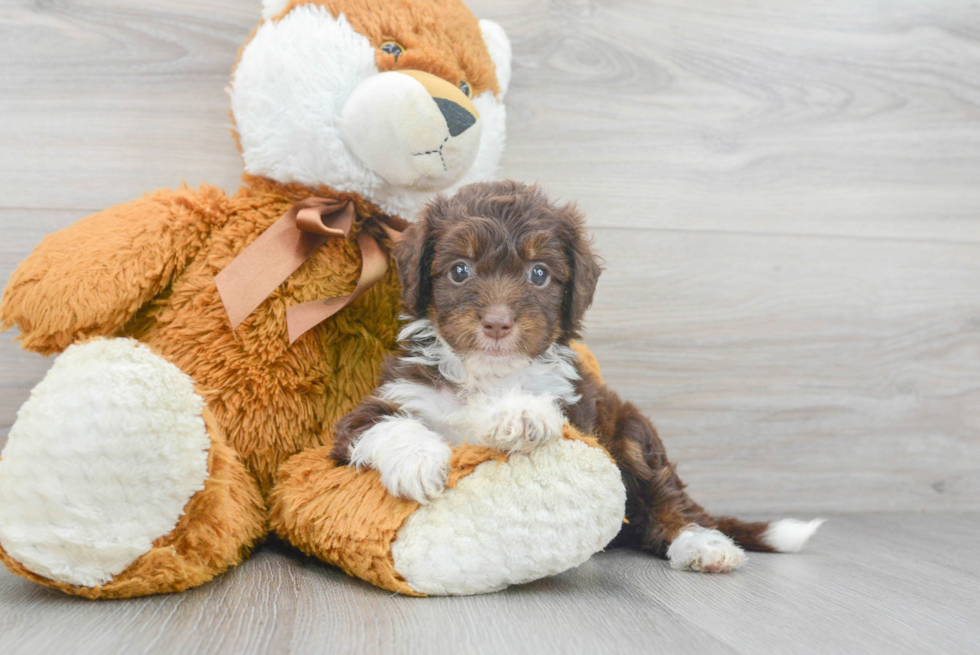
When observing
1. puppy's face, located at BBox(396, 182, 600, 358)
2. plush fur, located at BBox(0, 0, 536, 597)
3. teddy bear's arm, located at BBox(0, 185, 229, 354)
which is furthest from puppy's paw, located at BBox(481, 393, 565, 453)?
teddy bear's arm, located at BBox(0, 185, 229, 354)

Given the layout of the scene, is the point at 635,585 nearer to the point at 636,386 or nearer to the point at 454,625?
the point at 454,625

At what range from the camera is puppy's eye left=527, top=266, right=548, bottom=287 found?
1.53 m

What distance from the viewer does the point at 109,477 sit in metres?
1.22

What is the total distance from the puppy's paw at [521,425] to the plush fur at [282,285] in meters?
0.47

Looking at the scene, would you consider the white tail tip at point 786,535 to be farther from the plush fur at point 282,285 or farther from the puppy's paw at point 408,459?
the plush fur at point 282,285

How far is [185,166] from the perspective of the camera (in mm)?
2154

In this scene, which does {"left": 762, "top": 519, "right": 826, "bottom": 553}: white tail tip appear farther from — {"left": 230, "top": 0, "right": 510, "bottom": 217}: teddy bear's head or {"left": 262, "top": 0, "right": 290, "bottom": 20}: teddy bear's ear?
{"left": 262, "top": 0, "right": 290, "bottom": 20}: teddy bear's ear

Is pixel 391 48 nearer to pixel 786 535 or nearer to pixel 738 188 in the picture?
pixel 738 188

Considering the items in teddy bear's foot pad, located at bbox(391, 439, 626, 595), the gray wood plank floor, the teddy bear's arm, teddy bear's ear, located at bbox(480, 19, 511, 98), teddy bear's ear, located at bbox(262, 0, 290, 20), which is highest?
teddy bear's ear, located at bbox(262, 0, 290, 20)

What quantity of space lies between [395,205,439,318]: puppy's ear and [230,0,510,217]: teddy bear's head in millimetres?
164

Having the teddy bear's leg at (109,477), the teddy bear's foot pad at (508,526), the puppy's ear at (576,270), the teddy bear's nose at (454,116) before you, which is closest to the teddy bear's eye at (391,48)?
the teddy bear's nose at (454,116)

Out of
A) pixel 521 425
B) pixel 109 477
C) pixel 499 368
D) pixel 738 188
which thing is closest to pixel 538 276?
pixel 499 368

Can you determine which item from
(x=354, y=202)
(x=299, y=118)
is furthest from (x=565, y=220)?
(x=299, y=118)

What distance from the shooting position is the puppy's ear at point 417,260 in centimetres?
156
